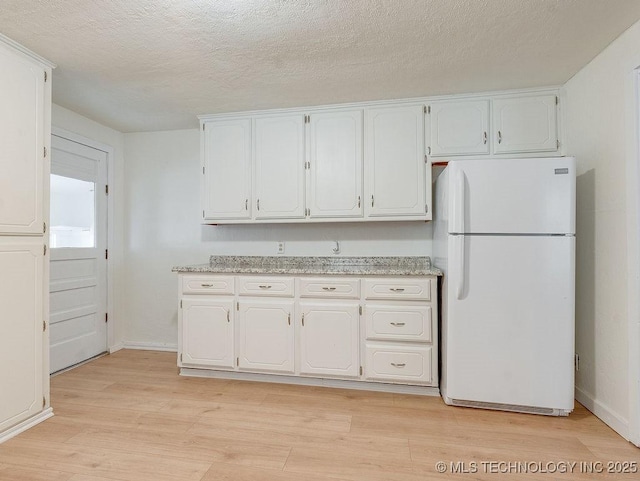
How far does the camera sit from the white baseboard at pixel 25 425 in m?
1.97

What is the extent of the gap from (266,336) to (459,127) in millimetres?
2250

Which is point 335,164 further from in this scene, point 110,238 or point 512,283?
point 110,238

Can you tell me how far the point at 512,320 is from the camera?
2.25 m

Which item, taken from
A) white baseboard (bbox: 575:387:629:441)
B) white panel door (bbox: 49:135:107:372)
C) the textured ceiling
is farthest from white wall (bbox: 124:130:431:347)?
white baseboard (bbox: 575:387:629:441)

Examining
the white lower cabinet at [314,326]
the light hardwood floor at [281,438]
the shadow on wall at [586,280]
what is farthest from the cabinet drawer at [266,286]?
the shadow on wall at [586,280]

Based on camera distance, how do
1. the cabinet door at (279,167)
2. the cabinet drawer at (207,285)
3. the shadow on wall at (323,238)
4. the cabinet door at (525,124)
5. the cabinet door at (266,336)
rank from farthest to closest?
the shadow on wall at (323,238)
the cabinet door at (279,167)
the cabinet drawer at (207,285)
the cabinet door at (266,336)
the cabinet door at (525,124)

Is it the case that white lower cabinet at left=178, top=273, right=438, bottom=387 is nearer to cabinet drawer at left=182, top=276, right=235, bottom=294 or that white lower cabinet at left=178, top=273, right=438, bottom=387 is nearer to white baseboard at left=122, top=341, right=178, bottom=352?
cabinet drawer at left=182, top=276, right=235, bottom=294

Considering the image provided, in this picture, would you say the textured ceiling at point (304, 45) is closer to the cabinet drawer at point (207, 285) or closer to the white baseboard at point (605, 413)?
the cabinet drawer at point (207, 285)

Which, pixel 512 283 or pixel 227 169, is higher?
pixel 227 169

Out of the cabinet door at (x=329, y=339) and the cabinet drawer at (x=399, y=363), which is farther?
the cabinet door at (x=329, y=339)

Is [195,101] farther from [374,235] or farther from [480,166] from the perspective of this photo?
[480,166]

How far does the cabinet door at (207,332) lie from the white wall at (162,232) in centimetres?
73

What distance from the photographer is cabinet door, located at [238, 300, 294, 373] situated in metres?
→ 2.78

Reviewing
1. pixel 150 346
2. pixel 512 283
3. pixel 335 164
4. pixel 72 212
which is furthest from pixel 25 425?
pixel 512 283
